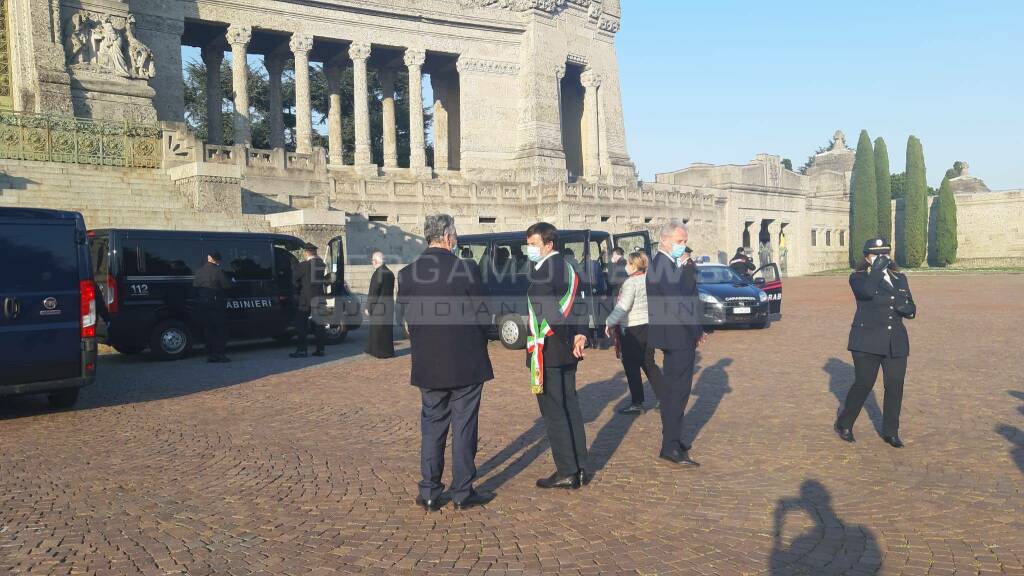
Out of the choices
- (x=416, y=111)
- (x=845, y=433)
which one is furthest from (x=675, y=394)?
(x=416, y=111)

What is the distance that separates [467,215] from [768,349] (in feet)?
71.9

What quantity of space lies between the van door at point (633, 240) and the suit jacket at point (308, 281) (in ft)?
20.4

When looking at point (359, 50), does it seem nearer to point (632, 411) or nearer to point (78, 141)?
point (78, 141)

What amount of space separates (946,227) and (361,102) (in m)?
39.9

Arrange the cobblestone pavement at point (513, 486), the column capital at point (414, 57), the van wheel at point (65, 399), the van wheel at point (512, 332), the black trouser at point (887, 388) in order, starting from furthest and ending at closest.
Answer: the column capital at point (414, 57) → the van wheel at point (512, 332) → the van wheel at point (65, 399) → the black trouser at point (887, 388) → the cobblestone pavement at point (513, 486)

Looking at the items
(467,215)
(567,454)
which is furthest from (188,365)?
(467,215)

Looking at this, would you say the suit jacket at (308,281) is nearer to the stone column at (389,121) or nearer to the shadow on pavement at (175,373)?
the shadow on pavement at (175,373)

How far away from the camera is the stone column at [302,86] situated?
39.9 metres

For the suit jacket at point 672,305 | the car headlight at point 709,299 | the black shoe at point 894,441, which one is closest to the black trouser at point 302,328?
the car headlight at point 709,299

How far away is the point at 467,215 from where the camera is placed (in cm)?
3528

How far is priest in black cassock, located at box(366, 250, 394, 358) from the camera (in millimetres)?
13414

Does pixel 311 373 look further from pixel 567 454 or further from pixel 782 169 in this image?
pixel 782 169

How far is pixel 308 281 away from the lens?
14.8 m

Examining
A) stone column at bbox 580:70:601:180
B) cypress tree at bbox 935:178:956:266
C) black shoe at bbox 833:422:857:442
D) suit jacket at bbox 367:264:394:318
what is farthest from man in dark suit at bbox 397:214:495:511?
cypress tree at bbox 935:178:956:266
